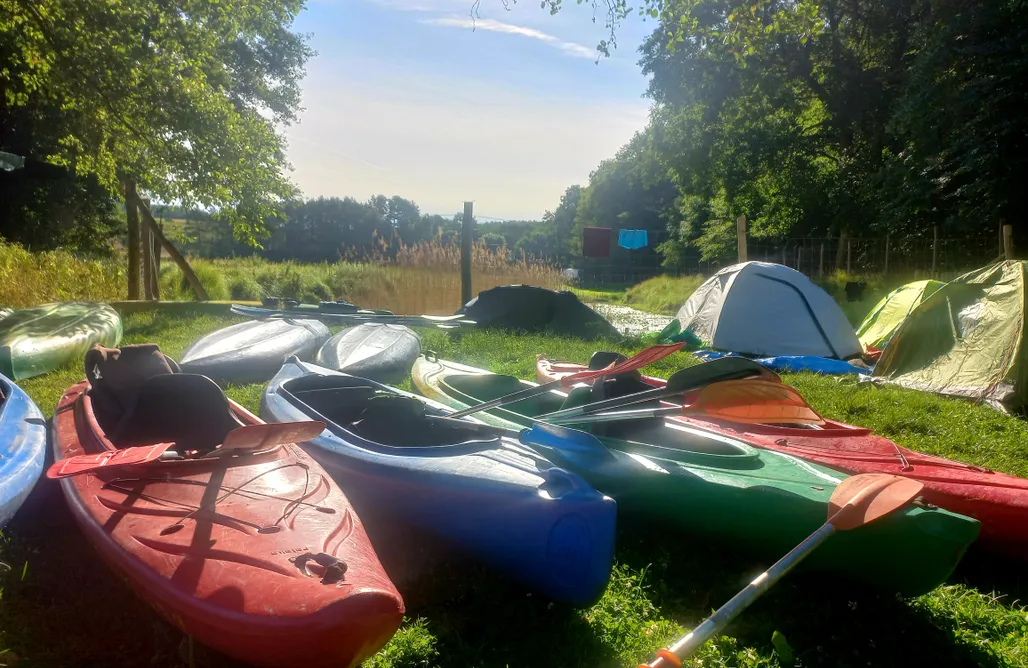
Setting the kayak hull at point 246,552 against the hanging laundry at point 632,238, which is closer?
the kayak hull at point 246,552

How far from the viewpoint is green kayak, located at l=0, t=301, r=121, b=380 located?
6230 mm

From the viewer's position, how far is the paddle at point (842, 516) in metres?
2.06

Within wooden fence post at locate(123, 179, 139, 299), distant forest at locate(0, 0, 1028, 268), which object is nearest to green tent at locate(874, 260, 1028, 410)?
distant forest at locate(0, 0, 1028, 268)

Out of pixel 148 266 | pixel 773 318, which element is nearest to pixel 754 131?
pixel 773 318

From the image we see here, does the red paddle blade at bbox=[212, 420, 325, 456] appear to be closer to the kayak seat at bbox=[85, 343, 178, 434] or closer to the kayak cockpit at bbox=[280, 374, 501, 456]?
the kayak cockpit at bbox=[280, 374, 501, 456]

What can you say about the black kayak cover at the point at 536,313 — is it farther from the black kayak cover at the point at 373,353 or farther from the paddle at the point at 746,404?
the paddle at the point at 746,404

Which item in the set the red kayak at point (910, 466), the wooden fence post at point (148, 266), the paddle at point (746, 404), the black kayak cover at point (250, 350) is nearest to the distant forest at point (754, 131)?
the wooden fence post at point (148, 266)

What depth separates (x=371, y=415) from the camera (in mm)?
3902

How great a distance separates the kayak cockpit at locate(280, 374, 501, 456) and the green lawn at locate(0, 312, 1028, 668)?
21.8 inches

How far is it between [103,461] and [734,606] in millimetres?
2243

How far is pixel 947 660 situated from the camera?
7.85 feet

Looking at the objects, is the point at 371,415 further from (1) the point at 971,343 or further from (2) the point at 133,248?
(2) the point at 133,248

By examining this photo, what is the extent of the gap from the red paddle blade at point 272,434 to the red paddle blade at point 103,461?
0.28 m

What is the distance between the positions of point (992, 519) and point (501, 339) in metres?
6.16
